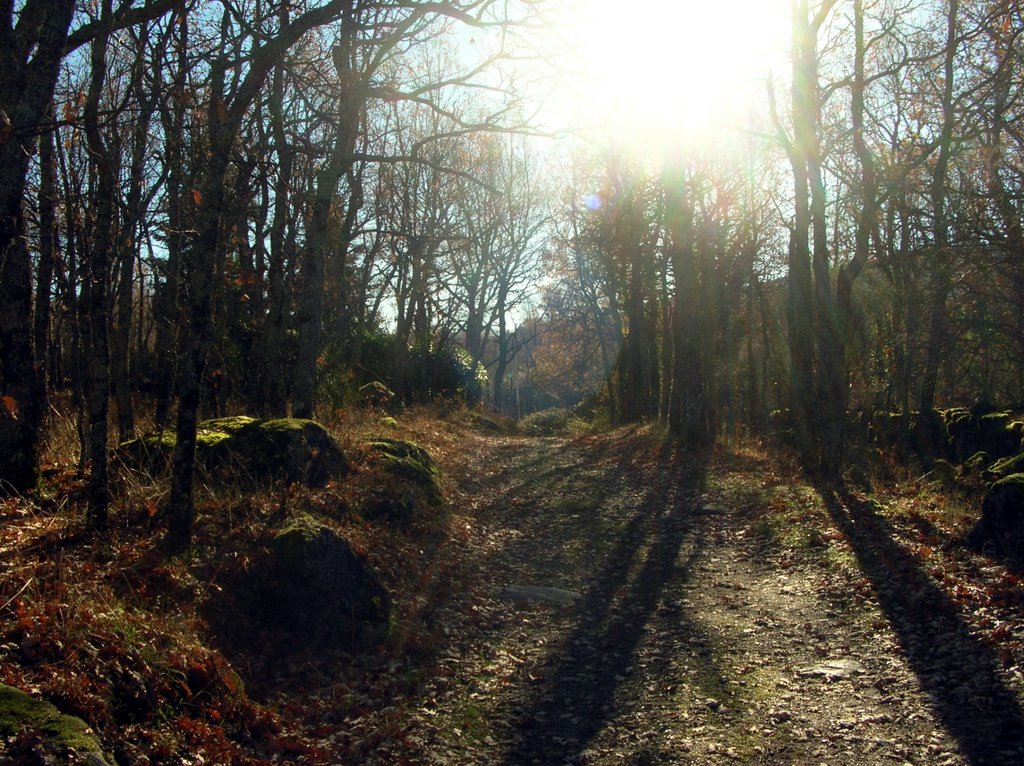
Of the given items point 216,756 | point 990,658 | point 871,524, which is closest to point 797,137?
point 871,524

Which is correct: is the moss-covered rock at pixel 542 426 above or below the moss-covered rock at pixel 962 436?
below

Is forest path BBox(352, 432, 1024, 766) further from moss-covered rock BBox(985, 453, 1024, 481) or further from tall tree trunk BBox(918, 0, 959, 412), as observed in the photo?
tall tree trunk BBox(918, 0, 959, 412)

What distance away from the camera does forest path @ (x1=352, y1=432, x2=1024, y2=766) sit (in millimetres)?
4645

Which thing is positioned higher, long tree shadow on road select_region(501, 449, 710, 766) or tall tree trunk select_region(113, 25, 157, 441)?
tall tree trunk select_region(113, 25, 157, 441)

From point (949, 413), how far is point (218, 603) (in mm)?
15972

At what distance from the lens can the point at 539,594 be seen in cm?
779

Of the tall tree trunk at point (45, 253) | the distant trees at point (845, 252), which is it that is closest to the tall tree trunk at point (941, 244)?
the distant trees at point (845, 252)

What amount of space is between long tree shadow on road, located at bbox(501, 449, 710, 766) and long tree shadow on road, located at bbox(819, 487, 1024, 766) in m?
1.64

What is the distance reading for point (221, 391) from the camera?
634 inches

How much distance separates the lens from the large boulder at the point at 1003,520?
715 cm

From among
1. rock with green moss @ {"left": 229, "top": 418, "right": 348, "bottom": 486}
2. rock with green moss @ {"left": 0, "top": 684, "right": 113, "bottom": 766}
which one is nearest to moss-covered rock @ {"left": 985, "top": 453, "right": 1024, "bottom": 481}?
rock with green moss @ {"left": 229, "top": 418, "right": 348, "bottom": 486}

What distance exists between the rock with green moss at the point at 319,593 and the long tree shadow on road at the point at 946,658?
3928 millimetres

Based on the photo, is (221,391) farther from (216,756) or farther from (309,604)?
(216,756)

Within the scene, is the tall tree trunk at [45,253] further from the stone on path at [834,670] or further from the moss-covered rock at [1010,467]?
the moss-covered rock at [1010,467]
